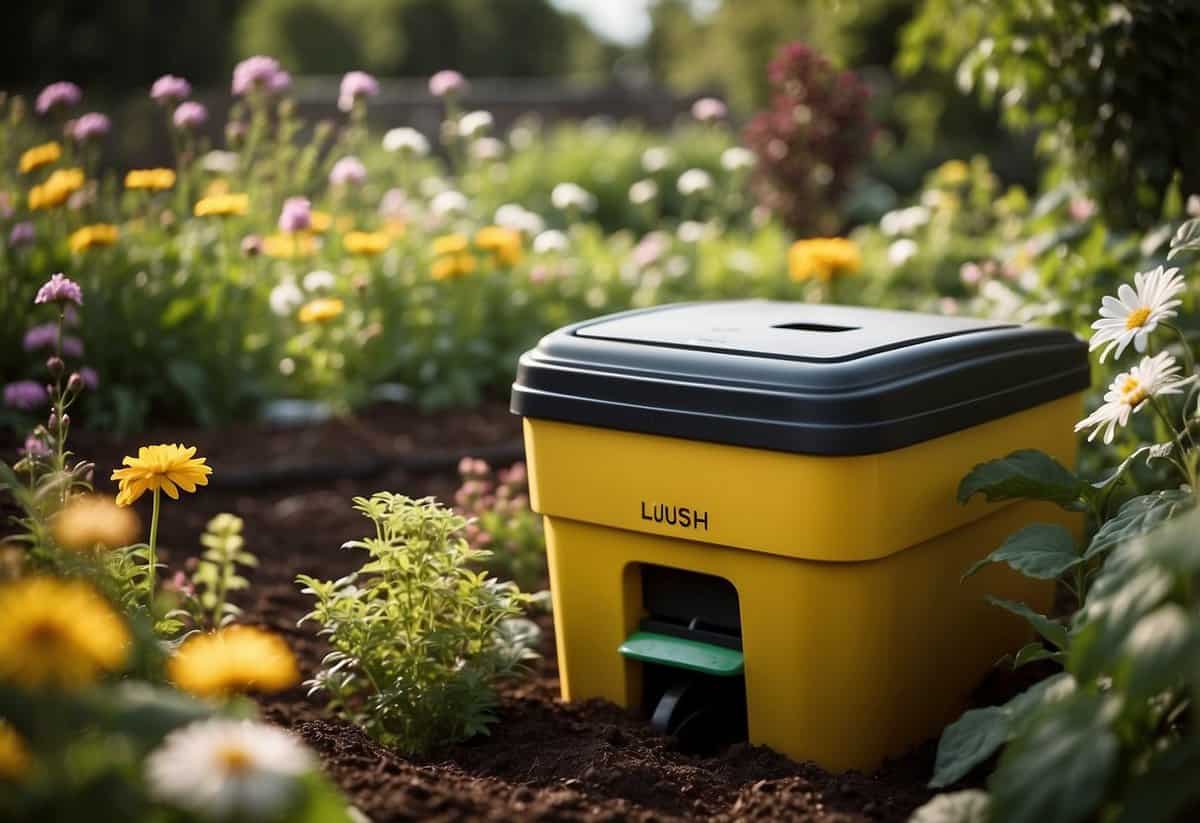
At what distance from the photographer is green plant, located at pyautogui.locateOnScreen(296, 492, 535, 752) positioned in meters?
2.32

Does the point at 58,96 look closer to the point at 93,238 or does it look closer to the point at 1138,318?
the point at 93,238

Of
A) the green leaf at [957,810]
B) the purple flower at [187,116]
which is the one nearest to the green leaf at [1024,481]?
the green leaf at [957,810]

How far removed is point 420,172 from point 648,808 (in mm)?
6138

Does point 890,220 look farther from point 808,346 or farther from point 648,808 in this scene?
point 648,808

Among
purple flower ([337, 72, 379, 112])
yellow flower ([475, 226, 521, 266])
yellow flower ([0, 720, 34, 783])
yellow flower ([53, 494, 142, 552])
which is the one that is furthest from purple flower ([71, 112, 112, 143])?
yellow flower ([0, 720, 34, 783])

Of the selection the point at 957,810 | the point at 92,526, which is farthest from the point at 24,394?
the point at 957,810

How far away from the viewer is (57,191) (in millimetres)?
3680

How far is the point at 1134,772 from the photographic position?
5.40 ft

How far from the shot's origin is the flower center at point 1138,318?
7.16 ft

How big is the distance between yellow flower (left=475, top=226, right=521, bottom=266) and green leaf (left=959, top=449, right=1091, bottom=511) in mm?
2409

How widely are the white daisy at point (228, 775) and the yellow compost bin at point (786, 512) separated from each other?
106 cm

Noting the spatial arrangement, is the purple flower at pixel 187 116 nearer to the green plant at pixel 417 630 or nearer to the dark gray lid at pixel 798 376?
the dark gray lid at pixel 798 376

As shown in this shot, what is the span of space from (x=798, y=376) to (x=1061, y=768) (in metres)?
0.81

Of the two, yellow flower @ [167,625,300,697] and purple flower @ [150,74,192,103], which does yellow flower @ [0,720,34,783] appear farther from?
purple flower @ [150,74,192,103]
